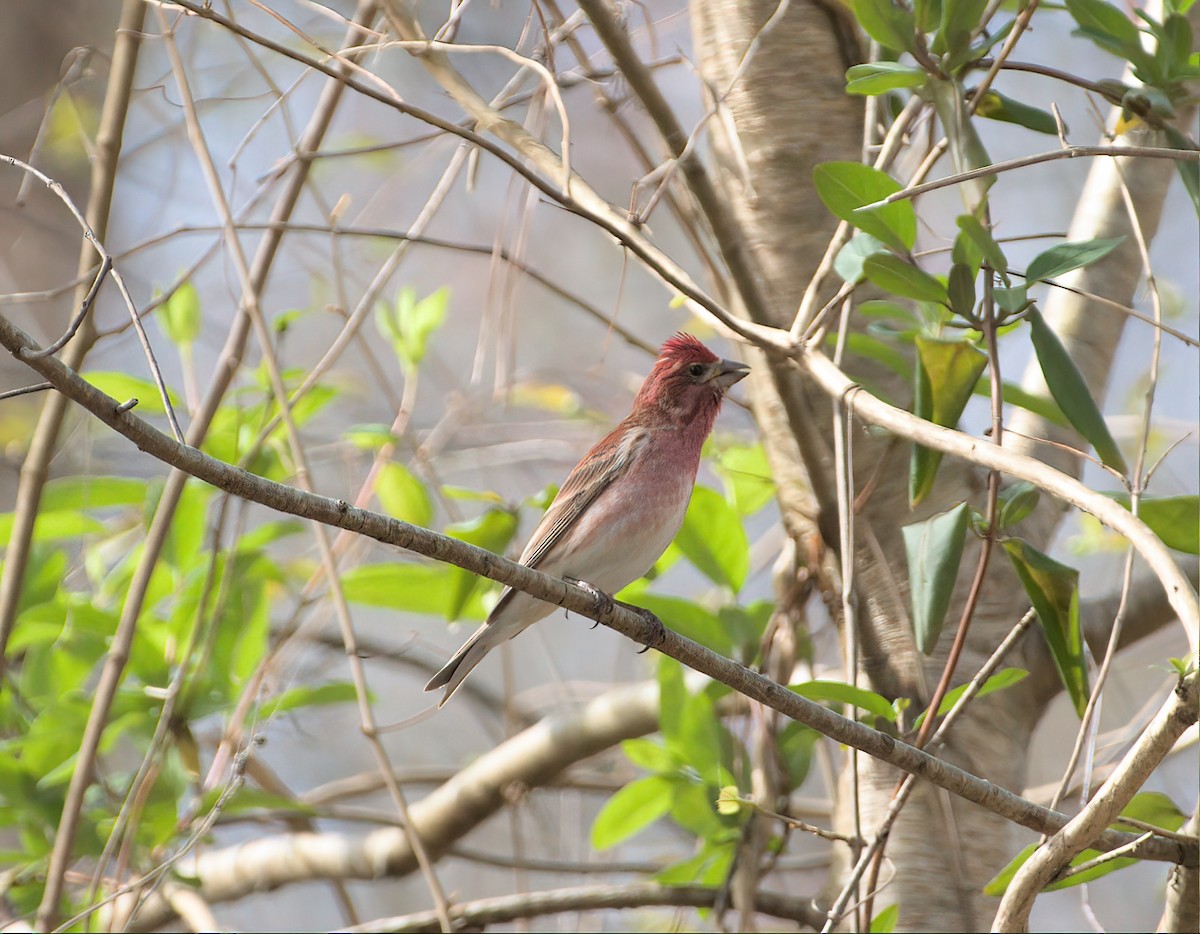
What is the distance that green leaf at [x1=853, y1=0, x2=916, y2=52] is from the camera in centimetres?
297

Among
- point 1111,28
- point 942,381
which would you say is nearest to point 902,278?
point 942,381

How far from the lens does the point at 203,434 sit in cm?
369

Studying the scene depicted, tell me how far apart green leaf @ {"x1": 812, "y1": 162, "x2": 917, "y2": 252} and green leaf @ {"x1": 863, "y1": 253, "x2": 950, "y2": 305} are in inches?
2.2

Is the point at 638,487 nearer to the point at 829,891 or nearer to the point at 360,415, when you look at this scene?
the point at 829,891

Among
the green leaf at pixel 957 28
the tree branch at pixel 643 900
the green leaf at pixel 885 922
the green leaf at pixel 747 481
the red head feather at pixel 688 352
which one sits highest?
the green leaf at pixel 957 28

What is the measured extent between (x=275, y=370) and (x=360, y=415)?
12.8 feet

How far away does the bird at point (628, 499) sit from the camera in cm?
396

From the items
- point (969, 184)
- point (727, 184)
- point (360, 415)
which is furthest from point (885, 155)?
point (360, 415)

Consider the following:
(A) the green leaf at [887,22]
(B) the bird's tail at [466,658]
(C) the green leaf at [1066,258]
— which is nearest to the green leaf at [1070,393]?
(C) the green leaf at [1066,258]

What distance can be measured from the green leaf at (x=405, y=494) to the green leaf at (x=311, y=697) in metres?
0.63

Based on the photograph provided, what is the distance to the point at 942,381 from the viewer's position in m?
2.90

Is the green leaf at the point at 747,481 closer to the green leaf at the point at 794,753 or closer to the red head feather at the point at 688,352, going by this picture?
the red head feather at the point at 688,352

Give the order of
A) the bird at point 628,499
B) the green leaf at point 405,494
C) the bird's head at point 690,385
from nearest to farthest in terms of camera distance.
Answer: the bird at point 628,499
the green leaf at point 405,494
the bird's head at point 690,385

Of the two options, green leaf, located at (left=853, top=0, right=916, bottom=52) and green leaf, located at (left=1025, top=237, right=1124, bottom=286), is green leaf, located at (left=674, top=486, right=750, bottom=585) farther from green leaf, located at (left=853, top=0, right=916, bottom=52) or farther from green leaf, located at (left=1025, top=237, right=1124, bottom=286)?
green leaf, located at (left=853, top=0, right=916, bottom=52)
